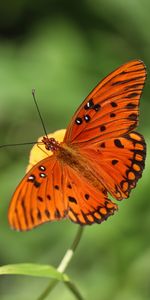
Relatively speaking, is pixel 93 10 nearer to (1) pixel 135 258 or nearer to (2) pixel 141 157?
(1) pixel 135 258

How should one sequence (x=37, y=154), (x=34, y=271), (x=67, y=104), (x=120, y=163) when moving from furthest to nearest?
(x=67, y=104) → (x=37, y=154) → (x=120, y=163) → (x=34, y=271)

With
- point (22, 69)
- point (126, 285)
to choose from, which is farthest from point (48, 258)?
point (22, 69)

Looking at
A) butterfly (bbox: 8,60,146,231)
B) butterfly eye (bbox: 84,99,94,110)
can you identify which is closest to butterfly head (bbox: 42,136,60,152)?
butterfly (bbox: 8,60,146,231)

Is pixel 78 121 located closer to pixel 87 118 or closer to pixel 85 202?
pixel 87 118

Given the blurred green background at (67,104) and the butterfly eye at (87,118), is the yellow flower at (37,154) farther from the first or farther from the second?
the blurred green background at (67,104)

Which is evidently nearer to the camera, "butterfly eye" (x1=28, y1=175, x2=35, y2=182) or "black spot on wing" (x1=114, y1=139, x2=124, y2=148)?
"butterfly eye" (x1=28, y1=175, x2=35, y2=182)

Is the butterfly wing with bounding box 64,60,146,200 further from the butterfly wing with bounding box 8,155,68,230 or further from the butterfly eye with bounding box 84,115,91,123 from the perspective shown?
the butterfly wing with bounding box 8,155,68,230

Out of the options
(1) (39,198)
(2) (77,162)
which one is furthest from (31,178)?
(2) (77,162)
